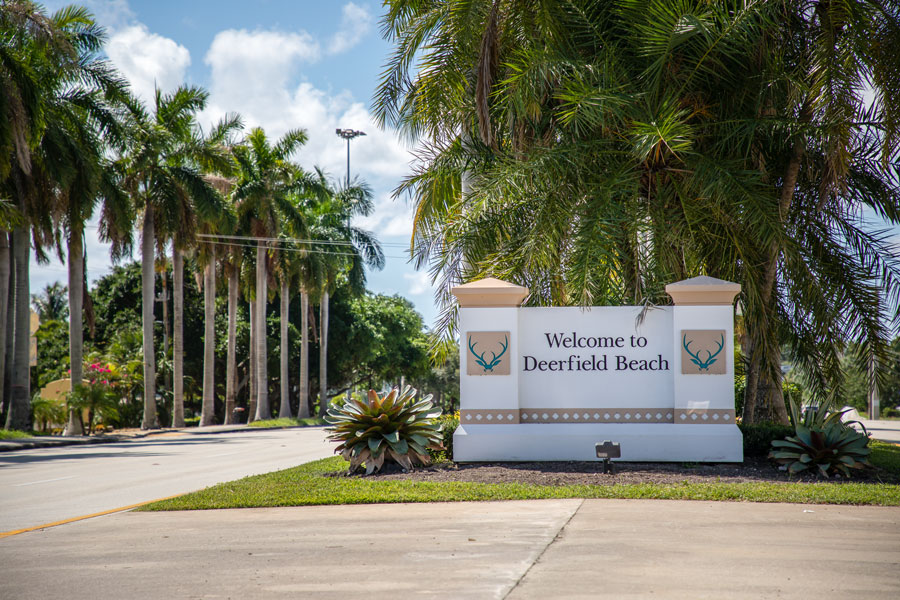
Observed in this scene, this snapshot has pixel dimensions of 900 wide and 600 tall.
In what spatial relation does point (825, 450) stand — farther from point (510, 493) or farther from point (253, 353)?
point (253, 353)

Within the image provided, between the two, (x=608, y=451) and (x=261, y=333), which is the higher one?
(x=261, y=333)

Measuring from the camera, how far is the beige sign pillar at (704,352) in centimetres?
1123

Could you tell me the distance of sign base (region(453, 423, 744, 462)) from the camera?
1103 centimetres

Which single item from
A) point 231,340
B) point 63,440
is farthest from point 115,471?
point 231,340

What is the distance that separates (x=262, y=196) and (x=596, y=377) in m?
27.6

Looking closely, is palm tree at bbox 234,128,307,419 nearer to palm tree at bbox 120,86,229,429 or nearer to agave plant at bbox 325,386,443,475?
palm tree at bbox 120,86,229,429

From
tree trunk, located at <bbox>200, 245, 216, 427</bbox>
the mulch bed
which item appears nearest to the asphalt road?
the mulch bed

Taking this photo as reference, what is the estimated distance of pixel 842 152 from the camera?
11.4m

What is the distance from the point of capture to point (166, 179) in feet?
102

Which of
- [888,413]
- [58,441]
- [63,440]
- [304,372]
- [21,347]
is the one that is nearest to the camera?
[58,441]

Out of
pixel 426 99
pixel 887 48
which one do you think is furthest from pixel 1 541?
pixel 887 48

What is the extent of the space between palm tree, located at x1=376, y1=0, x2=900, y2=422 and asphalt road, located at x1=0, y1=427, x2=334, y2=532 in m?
4.99

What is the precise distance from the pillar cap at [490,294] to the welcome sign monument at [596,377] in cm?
1

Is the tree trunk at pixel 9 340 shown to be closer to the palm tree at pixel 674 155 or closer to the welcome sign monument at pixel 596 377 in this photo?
the palm tree at pixel 674 155
